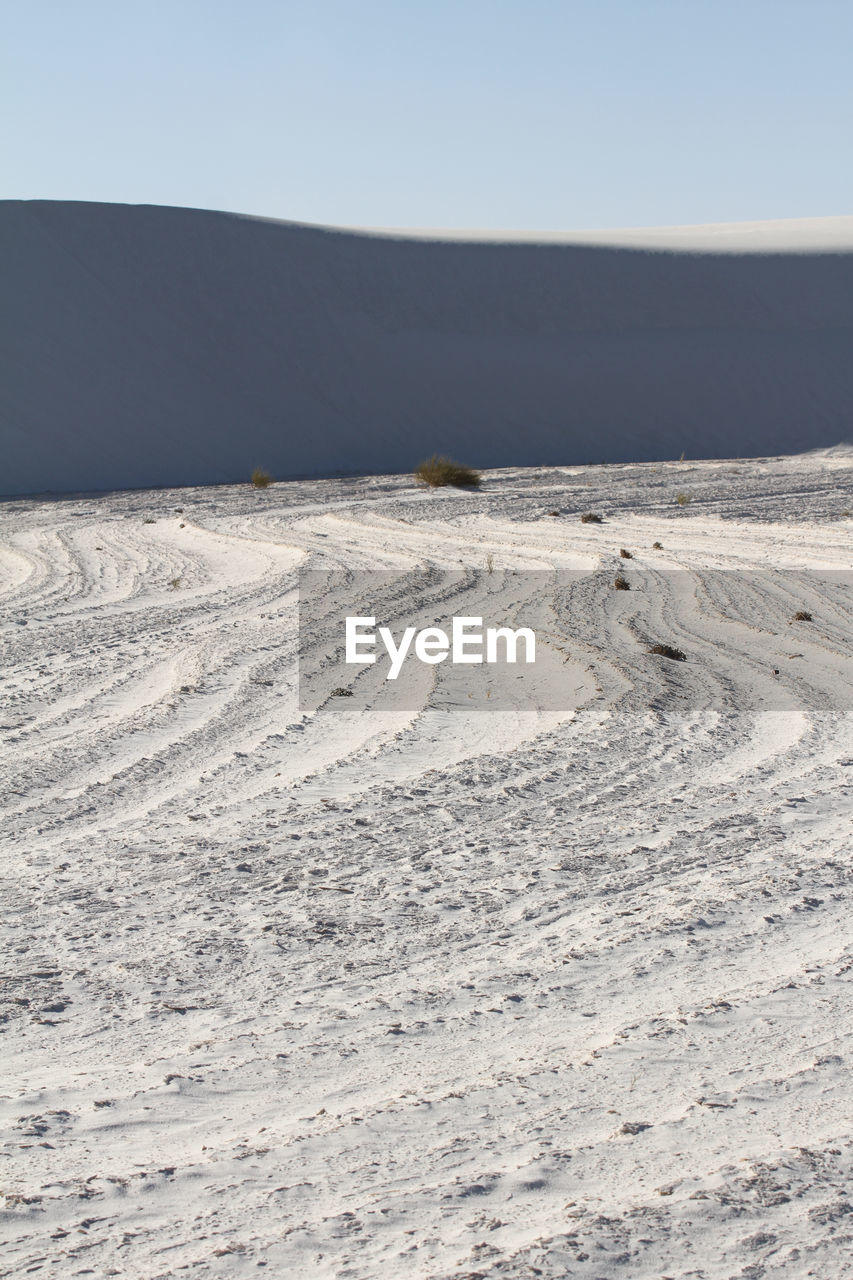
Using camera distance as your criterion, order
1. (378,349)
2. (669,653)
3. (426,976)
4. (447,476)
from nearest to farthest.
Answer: (426,976)
(669,653)
(447,476)
(378,349)

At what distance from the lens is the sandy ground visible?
102 inches

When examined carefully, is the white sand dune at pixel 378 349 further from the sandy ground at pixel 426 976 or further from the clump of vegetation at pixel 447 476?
the sandy ground at pixel 426 976

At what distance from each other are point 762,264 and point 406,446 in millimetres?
22347

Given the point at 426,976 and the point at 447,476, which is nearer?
the point at 426,976

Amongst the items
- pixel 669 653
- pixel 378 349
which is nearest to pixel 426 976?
pixel 669 653

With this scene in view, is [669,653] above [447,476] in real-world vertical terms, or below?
below

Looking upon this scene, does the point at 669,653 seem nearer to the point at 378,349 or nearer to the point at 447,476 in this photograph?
the point at 447,476

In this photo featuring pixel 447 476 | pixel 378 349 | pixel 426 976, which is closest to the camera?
pixel 426 976

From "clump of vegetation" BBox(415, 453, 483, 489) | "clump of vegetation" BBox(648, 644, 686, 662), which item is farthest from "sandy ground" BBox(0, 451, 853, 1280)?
"clump of vegetation" BBox(415, 453, 483, 489)

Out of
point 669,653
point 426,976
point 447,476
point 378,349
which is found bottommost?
point 426,976

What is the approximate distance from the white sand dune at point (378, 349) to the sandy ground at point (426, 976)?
23724 millimetres

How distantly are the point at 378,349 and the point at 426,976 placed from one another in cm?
3832

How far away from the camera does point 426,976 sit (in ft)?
12.4

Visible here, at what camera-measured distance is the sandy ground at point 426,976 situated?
2578 millimetres
